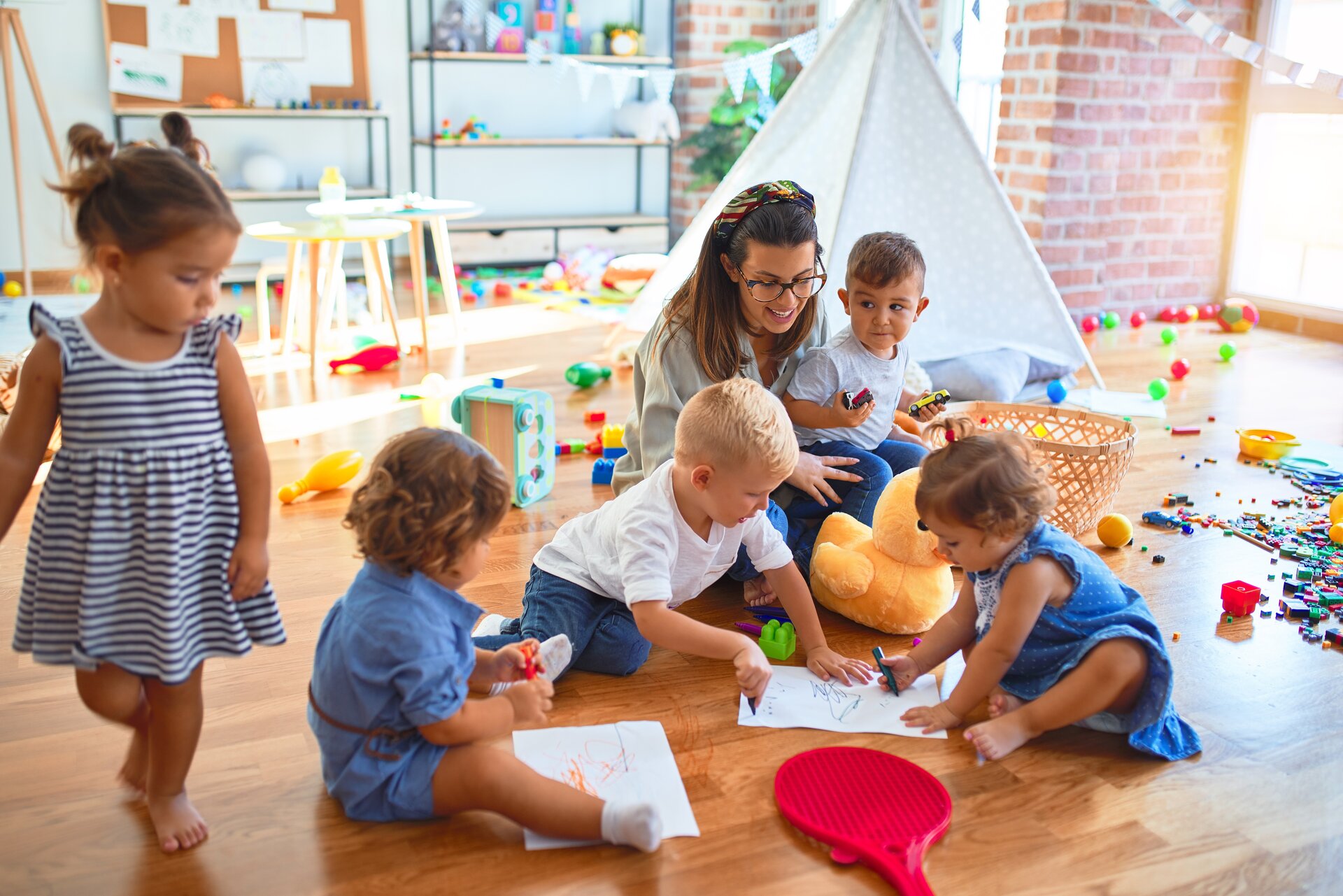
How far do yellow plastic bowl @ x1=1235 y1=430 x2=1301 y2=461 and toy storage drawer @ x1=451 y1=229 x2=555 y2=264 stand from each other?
3531 mm

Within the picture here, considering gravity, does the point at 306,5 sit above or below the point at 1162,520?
above

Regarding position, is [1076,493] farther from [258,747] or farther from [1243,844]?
[258,747]

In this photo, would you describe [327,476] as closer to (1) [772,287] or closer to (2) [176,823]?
(1) [772,287]

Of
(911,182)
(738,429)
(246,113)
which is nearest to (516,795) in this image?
(738,429)

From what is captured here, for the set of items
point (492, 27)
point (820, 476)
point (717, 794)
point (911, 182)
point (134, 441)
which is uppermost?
point (492, 27)

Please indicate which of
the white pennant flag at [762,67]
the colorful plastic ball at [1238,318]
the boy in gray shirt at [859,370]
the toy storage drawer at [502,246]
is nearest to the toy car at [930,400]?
the boy in gray shirt at [859,370]

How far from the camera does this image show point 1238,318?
402cm

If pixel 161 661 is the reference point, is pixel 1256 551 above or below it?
below

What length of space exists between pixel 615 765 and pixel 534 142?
434 cm

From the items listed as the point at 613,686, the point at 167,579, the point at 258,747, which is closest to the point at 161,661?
the point at 167,579

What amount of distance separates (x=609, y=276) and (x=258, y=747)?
346 cm

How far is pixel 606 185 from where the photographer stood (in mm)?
5777

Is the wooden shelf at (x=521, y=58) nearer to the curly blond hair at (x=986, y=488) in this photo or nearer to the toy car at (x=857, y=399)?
the toy car at (x=857, y=399)

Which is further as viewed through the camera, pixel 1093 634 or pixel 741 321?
pixel 741 321
